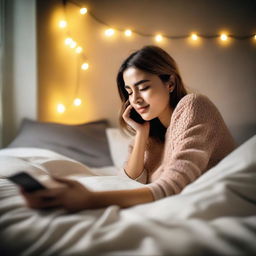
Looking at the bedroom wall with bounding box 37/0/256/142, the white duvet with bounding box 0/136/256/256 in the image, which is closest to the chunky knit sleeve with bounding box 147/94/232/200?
the white duvet with bounding box 0/136/256/256

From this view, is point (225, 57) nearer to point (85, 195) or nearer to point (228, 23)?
point (228, 23)

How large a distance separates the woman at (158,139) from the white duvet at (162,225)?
0.04 m

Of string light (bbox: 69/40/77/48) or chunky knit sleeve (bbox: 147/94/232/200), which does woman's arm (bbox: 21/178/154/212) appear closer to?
Result: chunky knit sleeve (bbox: 147/94/232/200)

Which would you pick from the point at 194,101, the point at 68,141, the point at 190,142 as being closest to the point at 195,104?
the point at 194,101

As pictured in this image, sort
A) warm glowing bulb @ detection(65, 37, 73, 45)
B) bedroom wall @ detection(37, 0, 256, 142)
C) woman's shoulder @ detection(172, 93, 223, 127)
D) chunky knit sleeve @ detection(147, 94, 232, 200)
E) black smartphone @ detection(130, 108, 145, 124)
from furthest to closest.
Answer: warm glowing bulb @ detection(65, 37, 73, 45), bedroom wall @ detection(37, 0, 256, 142), black smartphone @ detection(130, 108, 145, 124), woman's shoulder @ detection(172, 93, 223, 127), chunky knit sleeve @ detection(147, 94, 232, 200)

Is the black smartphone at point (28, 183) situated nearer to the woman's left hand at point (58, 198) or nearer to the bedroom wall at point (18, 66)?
the woman's left hand at point (58, 198)

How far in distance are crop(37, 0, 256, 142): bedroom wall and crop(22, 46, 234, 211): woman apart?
0.86 m

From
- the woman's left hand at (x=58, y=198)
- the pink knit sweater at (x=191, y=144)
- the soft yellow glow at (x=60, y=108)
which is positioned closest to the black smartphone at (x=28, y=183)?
the woman's left hand at (x=58, y=198)

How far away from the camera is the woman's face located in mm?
1154

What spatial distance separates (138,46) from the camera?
2312 millimetres

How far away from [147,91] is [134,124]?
0.30 m

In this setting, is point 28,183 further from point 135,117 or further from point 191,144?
point 135,117

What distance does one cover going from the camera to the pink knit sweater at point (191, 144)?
2.56 feet

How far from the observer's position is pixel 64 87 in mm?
2299
